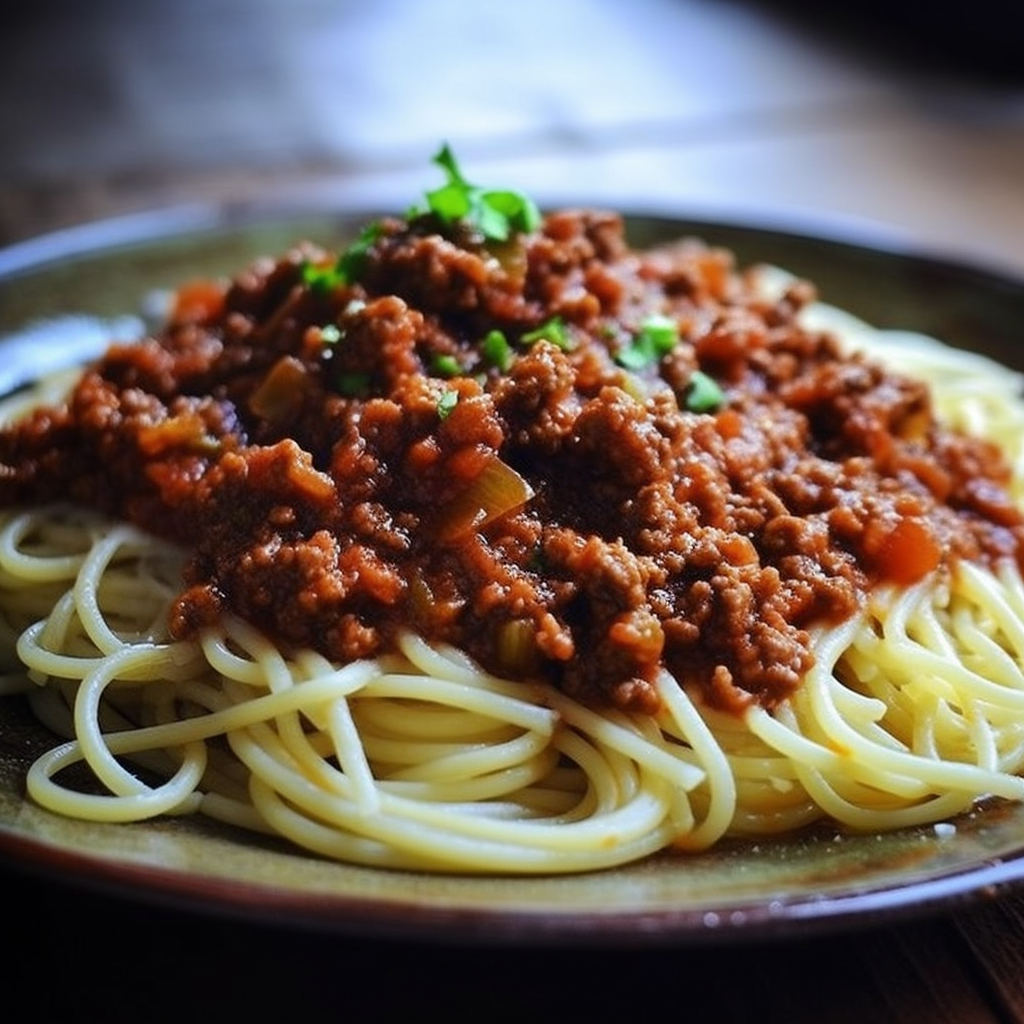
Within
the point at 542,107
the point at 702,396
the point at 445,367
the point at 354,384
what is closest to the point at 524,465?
the point at 445,367

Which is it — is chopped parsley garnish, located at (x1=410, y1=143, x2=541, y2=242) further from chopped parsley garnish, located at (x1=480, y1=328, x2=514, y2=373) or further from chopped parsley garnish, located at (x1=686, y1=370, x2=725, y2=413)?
chopped parsley garnish, located at (x1=686, y1=370, x2=725, y2=413)

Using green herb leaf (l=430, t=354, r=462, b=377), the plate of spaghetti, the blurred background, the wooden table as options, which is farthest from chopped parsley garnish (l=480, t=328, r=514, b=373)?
the blurred background

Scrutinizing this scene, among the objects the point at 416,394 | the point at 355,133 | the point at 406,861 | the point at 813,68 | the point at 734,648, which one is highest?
the point at 813,68

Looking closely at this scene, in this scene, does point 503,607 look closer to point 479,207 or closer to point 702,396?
point 702,396

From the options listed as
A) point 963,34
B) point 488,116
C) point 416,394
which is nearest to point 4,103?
point 488,116

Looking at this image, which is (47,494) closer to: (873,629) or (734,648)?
(734,648)
